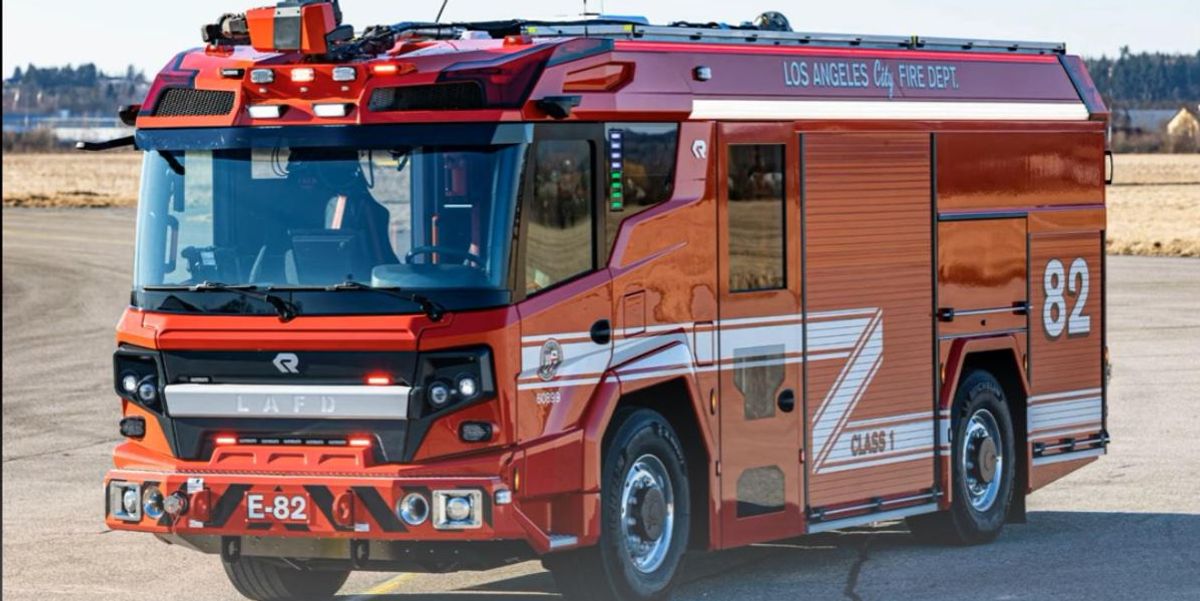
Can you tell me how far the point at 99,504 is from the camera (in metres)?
15.1

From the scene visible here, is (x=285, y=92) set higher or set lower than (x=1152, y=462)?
higher

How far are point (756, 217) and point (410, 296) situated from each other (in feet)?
7.86

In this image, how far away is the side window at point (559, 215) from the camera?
9.38 metres

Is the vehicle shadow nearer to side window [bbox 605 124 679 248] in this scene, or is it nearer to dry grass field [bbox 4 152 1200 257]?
side window [bbox 605 124 679 248]

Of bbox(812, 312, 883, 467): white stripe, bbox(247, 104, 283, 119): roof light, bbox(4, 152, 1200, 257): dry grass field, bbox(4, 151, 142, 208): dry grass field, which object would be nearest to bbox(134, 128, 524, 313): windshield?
bbox(247, 104, 283, 119): roof light

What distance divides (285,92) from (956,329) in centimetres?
477

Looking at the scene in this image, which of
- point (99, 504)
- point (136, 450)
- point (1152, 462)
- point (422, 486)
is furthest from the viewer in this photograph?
point (1152, 462)

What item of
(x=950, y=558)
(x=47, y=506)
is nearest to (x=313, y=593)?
(x=950, y=558)

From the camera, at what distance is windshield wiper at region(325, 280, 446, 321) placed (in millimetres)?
9102

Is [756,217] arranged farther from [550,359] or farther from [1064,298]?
[1064,298]

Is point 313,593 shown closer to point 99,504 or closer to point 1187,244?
point 99,504

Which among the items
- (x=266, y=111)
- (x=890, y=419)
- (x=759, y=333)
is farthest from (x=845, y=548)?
(x=266, y=111)

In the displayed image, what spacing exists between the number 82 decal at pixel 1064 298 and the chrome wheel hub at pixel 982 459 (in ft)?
2.67

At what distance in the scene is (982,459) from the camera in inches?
516
